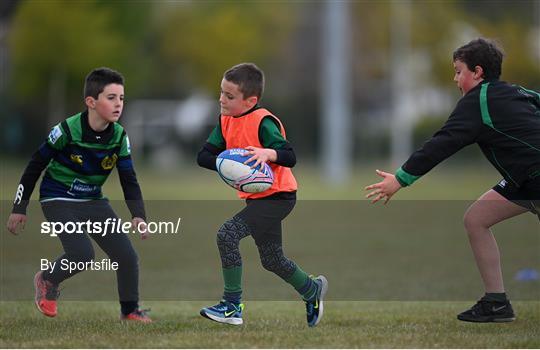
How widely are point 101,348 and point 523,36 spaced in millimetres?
42948

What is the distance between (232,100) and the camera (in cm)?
661

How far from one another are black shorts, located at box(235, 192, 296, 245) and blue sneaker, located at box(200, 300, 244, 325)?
472mm

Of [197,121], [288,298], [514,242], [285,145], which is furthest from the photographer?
[197,121]

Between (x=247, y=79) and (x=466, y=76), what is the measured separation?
149 cm

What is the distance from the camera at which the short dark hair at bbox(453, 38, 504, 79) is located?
21.8 ft

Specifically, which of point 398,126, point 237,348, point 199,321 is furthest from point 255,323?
point 398,126

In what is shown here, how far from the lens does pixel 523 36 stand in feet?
151

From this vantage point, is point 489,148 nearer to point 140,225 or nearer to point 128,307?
point 140,225

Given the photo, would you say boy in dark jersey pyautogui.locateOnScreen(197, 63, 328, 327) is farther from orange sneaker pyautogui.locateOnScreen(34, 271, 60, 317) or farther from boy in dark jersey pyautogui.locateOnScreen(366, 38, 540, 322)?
orange sneaker pyautogui.locateOnScreen(34, 271, 60, 317)

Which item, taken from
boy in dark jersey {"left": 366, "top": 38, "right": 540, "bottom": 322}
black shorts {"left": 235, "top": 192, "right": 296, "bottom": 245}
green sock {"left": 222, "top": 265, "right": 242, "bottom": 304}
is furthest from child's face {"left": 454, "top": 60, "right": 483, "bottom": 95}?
green sock {"left": 222, "top": 265, "right": 242, "bottom": 304}

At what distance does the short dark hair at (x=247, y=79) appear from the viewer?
659cm

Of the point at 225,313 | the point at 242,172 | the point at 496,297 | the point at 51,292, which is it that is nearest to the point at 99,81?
the point at 242,172

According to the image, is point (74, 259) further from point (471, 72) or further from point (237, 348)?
point (471, 72)

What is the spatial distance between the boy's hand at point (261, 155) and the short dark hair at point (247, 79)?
1.47 ft
